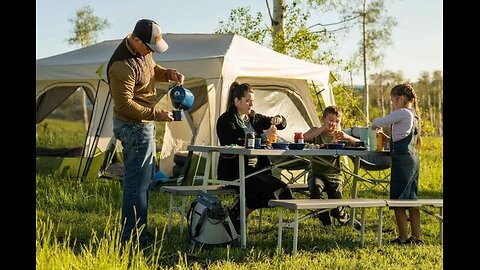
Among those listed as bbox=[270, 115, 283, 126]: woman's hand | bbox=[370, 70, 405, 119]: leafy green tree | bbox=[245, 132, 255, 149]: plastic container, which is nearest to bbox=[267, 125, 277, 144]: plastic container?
bbox=[270, 115, 283, 126]: woman's hand

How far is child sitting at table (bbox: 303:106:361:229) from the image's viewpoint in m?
6.18

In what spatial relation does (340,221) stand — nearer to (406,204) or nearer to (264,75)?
(406,204)

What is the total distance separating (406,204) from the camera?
5410mm

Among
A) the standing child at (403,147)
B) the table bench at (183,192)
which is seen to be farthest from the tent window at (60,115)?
the standing child at (403,147)

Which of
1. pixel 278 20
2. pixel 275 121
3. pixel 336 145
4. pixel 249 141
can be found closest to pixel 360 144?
pixel 336 145

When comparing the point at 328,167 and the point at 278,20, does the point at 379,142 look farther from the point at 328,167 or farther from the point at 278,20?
the point at 278,20

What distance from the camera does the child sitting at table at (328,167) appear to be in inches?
243

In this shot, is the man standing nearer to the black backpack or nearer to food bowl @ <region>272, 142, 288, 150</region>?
the black backpack

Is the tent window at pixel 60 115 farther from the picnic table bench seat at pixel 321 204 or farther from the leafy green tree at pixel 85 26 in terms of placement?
the picnic table bench seat at pixel 321 204

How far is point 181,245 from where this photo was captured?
17.7 ft

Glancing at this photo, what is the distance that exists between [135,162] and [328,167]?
6.14 feet

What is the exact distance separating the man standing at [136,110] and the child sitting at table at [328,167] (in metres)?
1.50
